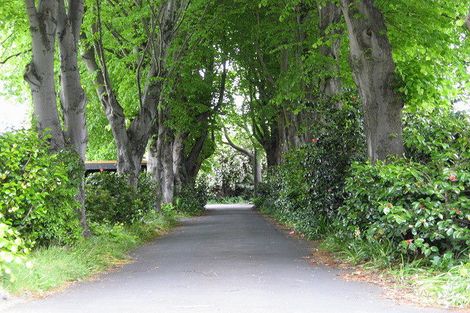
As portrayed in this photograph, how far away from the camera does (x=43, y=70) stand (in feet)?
38.4

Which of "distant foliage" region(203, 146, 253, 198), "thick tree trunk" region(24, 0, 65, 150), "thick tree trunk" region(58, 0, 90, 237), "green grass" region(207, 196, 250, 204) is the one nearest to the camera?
"thick tree trunk" region(24, 0, 65, 150)

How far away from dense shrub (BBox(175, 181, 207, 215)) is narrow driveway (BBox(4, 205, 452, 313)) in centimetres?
1999

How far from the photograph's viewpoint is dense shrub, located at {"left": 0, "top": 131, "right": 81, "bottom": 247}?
905 centimetres

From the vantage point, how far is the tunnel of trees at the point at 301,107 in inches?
354

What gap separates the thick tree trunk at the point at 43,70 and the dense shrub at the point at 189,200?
2024 cm

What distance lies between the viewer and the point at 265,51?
25.2 metres

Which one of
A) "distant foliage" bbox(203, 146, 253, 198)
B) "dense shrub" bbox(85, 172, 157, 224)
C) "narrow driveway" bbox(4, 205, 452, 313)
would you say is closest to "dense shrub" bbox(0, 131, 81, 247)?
"narrow driveway" bbox(4, 205, 452, 313)

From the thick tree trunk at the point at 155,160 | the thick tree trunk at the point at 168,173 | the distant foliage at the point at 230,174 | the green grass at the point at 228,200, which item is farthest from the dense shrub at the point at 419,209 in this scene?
the distant foliage at the point at 230,174

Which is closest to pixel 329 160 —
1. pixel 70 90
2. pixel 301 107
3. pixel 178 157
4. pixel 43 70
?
pixel 301 107

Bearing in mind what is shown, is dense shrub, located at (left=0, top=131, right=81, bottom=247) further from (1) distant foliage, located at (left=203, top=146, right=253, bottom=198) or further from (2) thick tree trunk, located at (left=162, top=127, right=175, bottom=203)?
(1) distant foliage, located at (left=203, top=146, right=253, bottom=198)

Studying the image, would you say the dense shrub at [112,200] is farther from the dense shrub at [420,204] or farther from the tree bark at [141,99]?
the dense shrub at [420,204]

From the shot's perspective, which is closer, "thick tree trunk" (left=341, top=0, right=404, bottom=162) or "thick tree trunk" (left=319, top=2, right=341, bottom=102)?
"thick tree trunk" (left=341, top=0, right=404, bottom=162)

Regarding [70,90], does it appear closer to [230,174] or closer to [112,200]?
[112,200]

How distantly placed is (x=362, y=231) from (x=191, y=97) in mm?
20388
